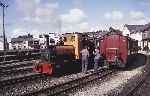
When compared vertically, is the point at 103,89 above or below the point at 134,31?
below

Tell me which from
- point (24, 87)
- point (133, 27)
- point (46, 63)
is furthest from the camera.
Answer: point (133, 27)

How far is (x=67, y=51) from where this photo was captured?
24562 mm

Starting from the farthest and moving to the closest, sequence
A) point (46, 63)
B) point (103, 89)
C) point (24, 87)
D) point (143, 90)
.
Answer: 1. point (46, 63)
2. point (24, 87)
3. point (103, 89)
4. point (143, 90)

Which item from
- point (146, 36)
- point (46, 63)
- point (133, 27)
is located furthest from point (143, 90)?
point (133, 27)

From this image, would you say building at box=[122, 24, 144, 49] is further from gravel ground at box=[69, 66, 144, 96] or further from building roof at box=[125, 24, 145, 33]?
gravel ground at box=[69, 66, 144, 96]

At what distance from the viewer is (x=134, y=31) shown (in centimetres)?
9031

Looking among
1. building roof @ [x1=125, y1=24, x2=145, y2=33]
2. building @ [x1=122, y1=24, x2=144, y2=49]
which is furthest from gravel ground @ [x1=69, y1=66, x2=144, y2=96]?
building roof @ [x1=125, y1=24, x2=145, y2=33]

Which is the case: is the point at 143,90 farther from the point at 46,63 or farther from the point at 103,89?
the point at 46,63

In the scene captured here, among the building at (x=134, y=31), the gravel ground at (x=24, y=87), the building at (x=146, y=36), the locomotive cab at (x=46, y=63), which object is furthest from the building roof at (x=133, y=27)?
the gravel ground at (x=24, y=87)

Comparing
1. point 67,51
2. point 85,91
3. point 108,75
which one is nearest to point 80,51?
point 67,51

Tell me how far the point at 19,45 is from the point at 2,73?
72.9 meters

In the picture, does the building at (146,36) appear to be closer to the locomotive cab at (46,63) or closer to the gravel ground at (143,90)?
the locomotive cab at (46,63)

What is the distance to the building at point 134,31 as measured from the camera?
277 feet

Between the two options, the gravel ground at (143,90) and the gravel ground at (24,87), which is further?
the gravel ground at (24,87)
